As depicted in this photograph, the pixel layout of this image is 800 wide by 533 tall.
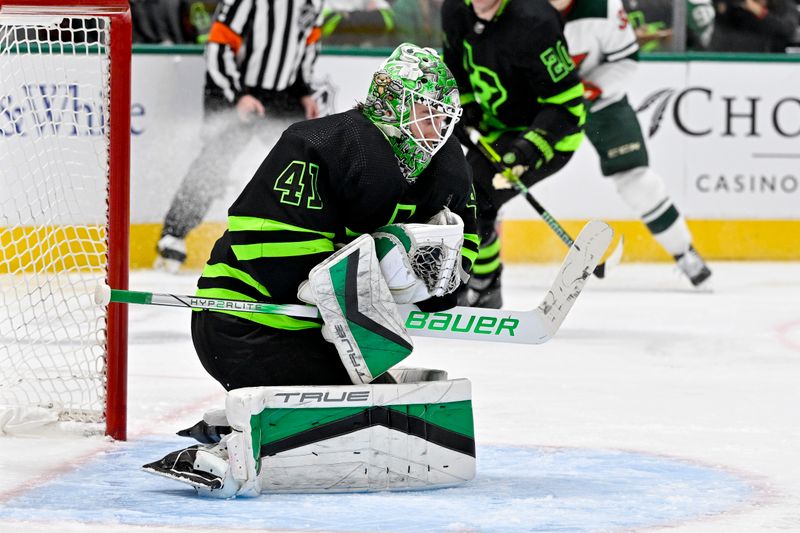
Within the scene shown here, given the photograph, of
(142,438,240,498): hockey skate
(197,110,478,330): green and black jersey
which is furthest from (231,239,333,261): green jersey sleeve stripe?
(142,438,240,498): hockey skate

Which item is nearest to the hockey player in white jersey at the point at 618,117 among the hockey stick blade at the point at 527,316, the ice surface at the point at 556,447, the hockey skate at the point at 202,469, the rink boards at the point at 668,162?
the rink boards at the point at 668,162

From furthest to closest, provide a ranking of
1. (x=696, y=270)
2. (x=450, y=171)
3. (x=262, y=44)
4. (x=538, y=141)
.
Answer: (x=262, y=44)
(x=696, y=270)
(x=538, y=141)
(x=450, y=171)

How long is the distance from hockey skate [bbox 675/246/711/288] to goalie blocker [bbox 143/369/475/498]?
3.86 metres

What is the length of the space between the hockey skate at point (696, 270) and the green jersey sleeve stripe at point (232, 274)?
3933mm

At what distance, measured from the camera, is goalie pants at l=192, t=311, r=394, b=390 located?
2.44 m

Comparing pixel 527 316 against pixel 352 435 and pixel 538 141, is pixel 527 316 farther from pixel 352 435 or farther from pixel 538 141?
pixel 538 141

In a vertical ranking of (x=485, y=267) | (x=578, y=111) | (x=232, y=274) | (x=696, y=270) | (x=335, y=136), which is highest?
(x=335, y=136)

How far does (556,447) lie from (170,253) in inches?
148

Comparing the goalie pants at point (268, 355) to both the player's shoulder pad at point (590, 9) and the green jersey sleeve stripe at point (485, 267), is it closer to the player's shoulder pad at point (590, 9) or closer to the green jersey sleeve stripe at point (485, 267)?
the green jersey sleeve stripe at point (485, 267)

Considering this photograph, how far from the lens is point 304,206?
7.72 ft

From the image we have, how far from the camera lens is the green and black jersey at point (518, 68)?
4.62 m

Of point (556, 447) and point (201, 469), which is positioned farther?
point (556, 447)

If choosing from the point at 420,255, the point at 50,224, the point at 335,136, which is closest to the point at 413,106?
the point at 335,136

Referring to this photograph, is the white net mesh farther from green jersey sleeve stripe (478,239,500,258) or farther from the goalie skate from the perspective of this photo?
green jersey sleeve stripe (478,239,500,258)
